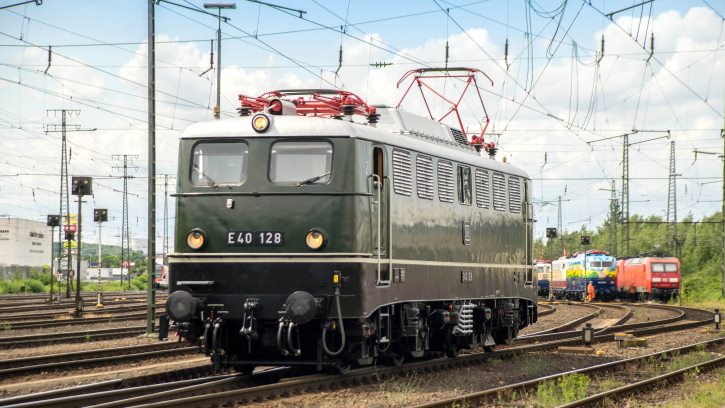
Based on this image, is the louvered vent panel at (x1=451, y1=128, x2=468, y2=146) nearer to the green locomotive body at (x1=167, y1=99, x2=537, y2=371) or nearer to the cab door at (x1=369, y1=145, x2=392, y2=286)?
the green locomotive body at (x1=167, y1=99, x2=537, y2=371)

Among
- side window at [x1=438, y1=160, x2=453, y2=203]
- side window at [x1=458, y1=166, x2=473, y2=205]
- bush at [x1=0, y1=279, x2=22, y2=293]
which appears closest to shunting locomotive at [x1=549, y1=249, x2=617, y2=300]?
bush at [x1=0, y1=279, x2=22, y2=293]

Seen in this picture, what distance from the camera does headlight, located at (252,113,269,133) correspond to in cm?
1342

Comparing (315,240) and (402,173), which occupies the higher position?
(402,173)

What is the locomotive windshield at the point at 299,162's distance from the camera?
525 inches

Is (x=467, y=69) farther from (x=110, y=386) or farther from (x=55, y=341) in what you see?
(x=55, y=341)

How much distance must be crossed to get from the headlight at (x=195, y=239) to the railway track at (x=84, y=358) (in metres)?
3.94

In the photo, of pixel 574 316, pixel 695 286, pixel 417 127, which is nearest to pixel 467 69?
pixel 417 127

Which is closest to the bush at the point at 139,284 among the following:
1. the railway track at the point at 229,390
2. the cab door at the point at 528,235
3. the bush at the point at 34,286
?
the bush at the point at 34,286

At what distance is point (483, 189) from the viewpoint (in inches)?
703

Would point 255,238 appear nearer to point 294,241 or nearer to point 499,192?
point 294,241

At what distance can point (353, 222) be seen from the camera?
43.1ft

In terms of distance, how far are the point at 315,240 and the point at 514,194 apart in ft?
24.7

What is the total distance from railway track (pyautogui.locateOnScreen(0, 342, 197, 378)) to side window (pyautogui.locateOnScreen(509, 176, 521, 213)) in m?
6.80

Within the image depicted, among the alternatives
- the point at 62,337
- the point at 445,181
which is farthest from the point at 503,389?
the point at 62,337
